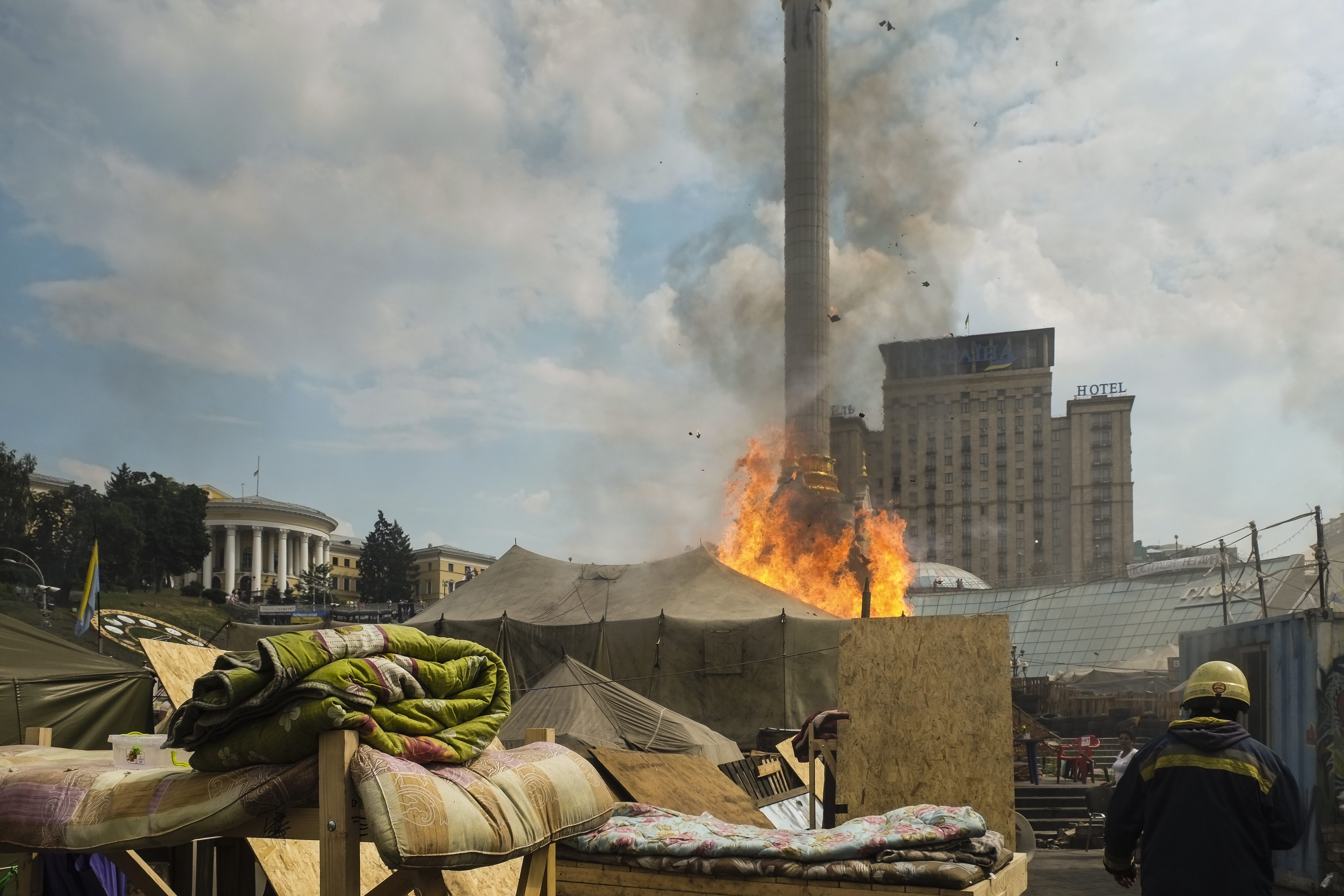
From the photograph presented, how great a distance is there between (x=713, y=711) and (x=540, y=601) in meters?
5.42

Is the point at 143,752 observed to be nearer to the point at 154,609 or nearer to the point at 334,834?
the point at 334,834

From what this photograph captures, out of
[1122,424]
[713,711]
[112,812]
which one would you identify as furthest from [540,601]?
[1122,424]

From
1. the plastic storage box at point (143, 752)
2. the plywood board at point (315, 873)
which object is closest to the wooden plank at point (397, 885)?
the plastic storage box at point (143, 752)

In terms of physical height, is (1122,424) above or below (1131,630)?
above

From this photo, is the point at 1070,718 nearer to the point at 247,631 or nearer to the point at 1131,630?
the point at 1131,630

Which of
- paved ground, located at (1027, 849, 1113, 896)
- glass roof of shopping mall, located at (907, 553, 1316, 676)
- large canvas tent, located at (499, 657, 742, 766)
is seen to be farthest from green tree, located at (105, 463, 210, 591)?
paved ground, located at (1027, 849, 1113, 896)

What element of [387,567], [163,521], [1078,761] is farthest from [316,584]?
[1078,761]

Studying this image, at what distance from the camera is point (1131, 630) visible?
5394 cm

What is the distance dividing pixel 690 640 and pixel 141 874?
20.7 metres

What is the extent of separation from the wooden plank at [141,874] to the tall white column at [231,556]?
11315 cm

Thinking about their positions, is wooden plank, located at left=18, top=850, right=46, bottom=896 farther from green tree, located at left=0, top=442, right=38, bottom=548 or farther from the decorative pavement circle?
green tree, located at left=0, top=442, right=38, bottom=548

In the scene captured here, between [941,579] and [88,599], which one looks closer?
[88,599]

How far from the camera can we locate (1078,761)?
2602 cm

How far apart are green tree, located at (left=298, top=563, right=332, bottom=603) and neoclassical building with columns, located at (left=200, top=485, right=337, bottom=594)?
143 centimetres
